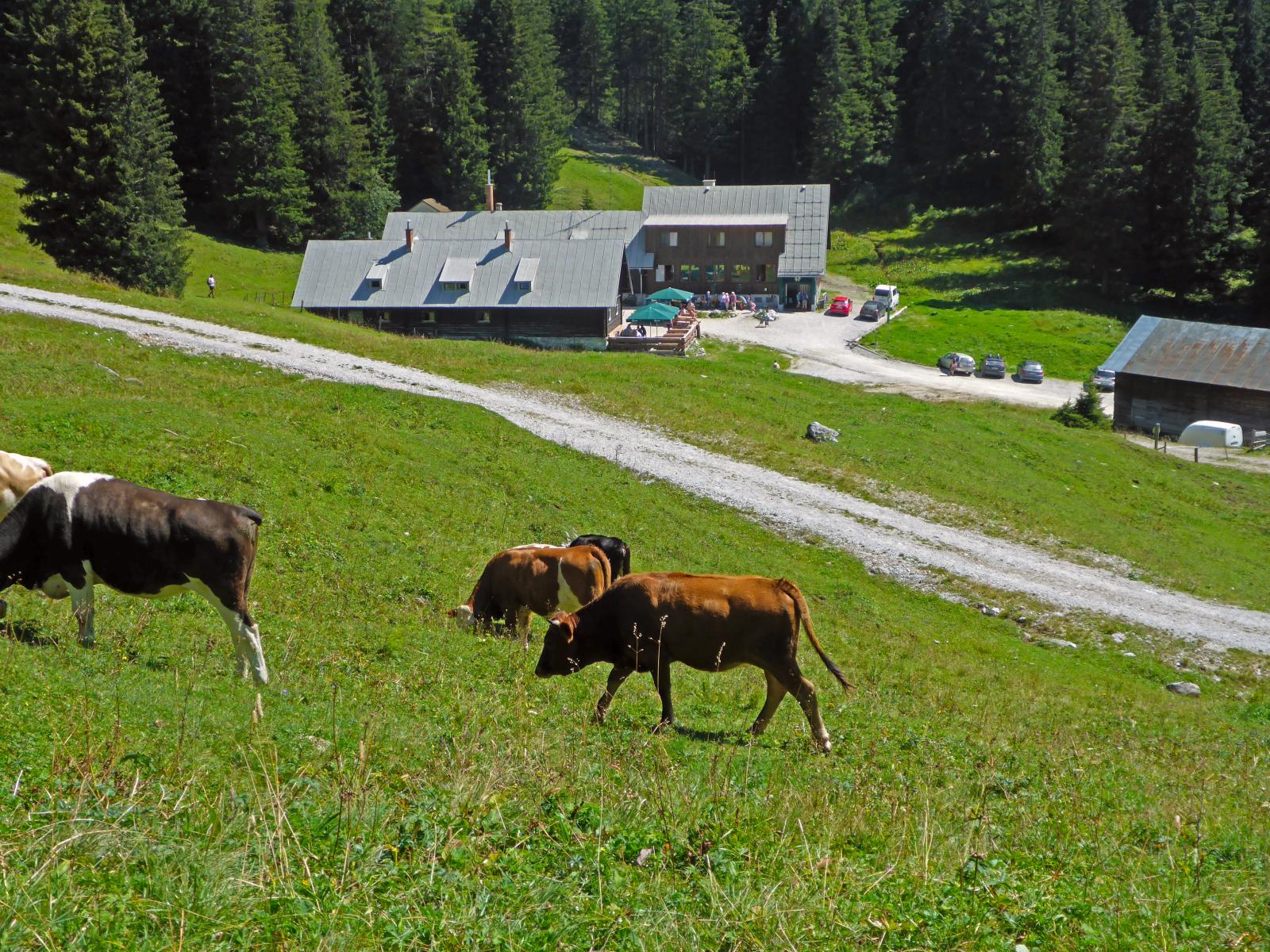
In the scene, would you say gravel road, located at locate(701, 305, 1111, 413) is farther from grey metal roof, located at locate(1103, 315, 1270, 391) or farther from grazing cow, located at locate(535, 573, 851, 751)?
grazing cow, located at locate(535, 573, 851, 751)

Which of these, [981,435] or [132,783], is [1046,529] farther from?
[132,783]

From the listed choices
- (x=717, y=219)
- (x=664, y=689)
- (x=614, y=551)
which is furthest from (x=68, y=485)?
(x=717, y=219)

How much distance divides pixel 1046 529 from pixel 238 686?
24.8 meters

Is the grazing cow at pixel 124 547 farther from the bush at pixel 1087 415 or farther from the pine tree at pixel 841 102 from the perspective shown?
the pine tree at pixel 841 102

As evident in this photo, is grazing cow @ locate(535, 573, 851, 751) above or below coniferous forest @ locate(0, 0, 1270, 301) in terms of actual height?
below

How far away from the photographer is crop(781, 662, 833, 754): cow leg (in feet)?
39.1

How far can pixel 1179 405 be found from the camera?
53.2m

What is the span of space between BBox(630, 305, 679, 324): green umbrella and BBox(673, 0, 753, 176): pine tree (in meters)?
65.8

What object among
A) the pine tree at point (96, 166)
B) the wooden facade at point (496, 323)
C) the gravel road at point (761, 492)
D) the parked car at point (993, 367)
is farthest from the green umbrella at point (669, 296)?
the gravel road at point (761, 492)

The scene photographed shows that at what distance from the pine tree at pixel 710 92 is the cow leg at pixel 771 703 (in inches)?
4705

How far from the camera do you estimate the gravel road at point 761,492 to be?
2608 cm

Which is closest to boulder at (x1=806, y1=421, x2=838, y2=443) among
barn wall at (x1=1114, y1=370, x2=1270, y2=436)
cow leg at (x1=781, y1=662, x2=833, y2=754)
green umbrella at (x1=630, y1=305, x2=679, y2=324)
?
barn wall at (x1=1114, y1=370, x2=1270, y2=436)

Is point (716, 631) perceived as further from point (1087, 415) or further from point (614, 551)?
point (1087, 415)

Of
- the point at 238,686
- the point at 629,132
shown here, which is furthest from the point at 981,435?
the point at 629,132
